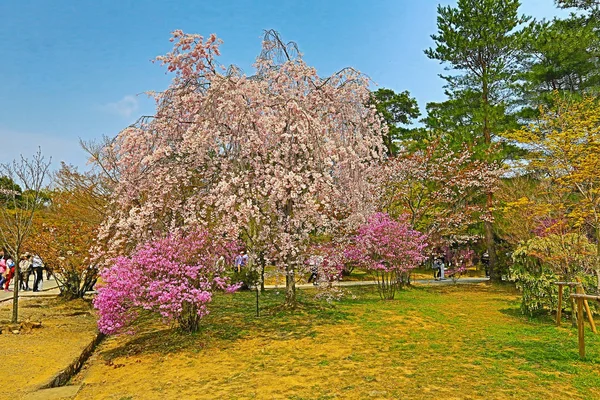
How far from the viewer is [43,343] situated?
26.4ft

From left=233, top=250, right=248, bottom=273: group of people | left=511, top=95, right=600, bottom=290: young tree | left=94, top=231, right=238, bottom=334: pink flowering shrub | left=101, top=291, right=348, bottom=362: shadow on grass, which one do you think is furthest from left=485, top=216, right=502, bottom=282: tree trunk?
left=94, top=231, right=238, bottom=334: pink flowering shrub

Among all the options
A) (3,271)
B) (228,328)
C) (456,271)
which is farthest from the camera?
(456,271)

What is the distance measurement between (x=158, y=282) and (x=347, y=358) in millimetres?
3470

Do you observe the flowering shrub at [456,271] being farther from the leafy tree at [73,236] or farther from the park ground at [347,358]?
the leafy tree at [73,236]

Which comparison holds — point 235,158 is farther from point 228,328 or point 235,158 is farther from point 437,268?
point 437,268

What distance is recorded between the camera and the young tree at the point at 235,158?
8828 millimetres

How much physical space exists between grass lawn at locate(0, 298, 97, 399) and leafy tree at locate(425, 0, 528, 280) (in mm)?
16021

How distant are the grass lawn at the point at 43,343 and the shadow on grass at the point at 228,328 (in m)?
0.79

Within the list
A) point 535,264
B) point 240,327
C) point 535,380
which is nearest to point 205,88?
point 240,327

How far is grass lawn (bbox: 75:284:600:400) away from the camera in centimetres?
522

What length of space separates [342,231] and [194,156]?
211 inches

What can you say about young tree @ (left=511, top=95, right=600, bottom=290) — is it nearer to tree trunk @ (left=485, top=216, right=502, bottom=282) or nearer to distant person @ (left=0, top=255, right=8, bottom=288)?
tree trunk @ (left=485, top=216, right=502, bottom=282)

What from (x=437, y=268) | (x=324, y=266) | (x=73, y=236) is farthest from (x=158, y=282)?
(x=437, y=268)

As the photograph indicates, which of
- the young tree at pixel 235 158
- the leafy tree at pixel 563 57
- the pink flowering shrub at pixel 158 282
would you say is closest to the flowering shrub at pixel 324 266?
the young tree at pixel 235 158
